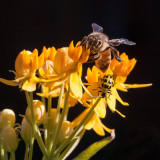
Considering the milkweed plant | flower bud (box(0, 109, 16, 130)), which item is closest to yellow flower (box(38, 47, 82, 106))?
the milkweed plant

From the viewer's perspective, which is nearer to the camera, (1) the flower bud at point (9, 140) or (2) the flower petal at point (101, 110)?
(1) the flower bud at point (9, 140)

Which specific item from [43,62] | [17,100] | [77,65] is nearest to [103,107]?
[77,65]

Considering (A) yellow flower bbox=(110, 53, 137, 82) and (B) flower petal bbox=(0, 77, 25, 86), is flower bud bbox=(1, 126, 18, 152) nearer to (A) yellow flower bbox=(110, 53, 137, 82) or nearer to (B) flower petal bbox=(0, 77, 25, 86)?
(B) flower petal bbox=(0, 77, 25, 86)

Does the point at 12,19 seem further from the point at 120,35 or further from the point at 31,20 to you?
the point at 120,35

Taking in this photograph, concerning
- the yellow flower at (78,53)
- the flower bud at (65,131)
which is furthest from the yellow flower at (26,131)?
the yellow flower at (78,53)

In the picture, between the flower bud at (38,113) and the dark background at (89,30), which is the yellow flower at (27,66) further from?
the dark background at (89,30)

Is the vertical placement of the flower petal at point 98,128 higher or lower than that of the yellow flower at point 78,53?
lower

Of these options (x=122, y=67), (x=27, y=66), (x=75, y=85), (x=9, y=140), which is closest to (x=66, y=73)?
(x=75, y=85)
